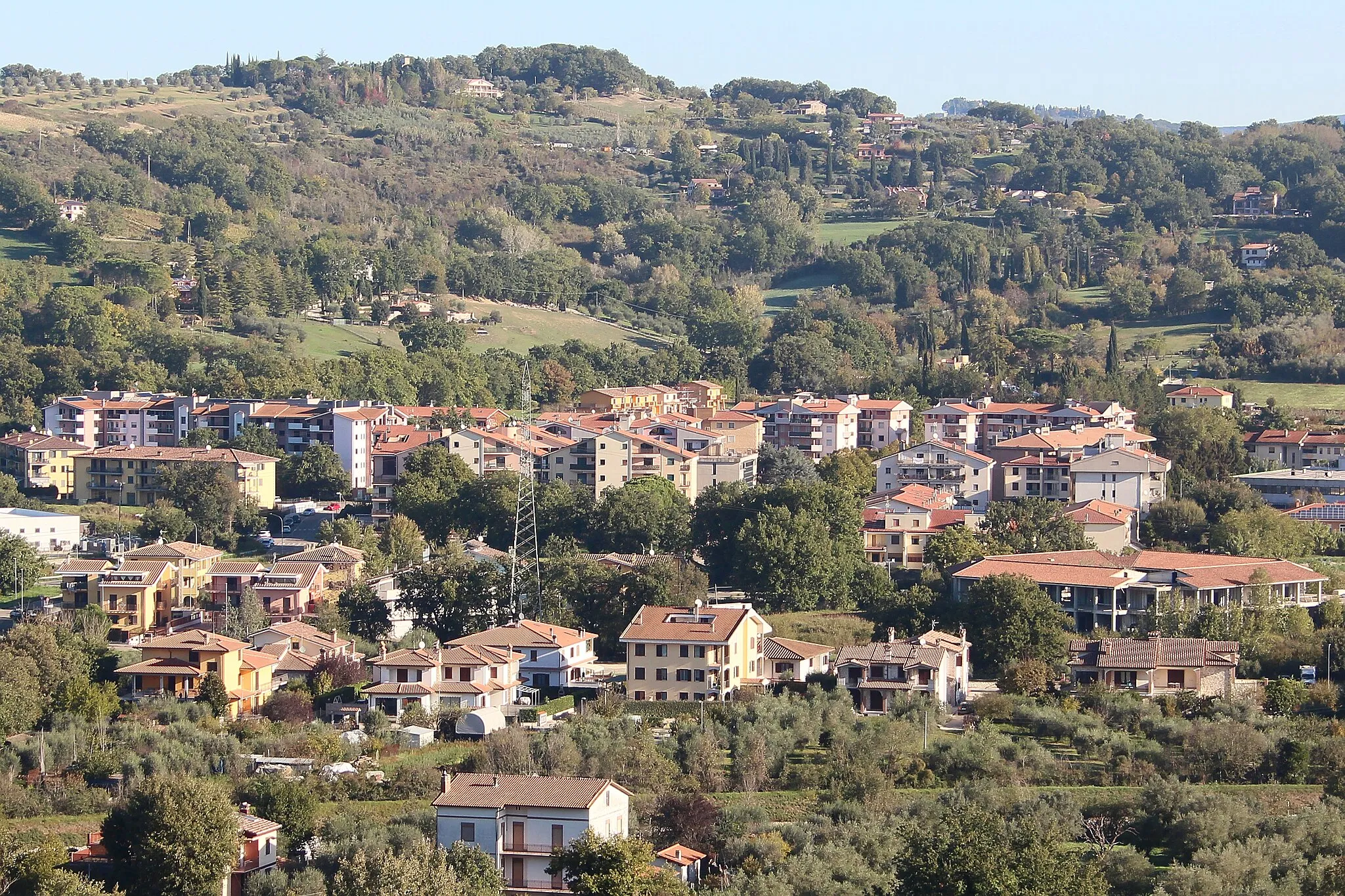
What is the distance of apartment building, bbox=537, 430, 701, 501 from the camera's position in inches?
1902

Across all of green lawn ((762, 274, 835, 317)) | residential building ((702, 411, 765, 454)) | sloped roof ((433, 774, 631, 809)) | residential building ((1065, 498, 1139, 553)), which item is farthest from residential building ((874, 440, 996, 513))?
green lawn ((762, 274, 835, 317))

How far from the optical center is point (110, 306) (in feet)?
201

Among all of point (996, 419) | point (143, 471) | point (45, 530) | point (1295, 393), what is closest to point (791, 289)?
point (1295, 393)

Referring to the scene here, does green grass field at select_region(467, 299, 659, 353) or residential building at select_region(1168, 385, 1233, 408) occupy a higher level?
green grass field at select_region(467, 299, 659, 353)

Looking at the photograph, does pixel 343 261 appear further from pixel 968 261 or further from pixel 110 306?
pixel 968 261

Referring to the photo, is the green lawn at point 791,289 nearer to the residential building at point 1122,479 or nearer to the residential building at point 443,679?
the residential building at point 1122,479

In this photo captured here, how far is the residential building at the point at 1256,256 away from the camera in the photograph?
8031cm

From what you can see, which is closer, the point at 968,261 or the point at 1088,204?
the point at 968,261

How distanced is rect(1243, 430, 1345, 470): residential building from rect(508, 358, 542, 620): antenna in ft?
52.9

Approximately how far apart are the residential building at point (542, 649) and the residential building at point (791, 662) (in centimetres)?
277

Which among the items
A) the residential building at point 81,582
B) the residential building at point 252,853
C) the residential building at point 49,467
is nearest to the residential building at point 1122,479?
the residential building at point 81,582

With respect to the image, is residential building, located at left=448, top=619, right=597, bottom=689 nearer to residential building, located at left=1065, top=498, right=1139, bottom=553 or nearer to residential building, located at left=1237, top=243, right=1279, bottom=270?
residential building, located at left=1065, top=498, right=1139, bottom=553

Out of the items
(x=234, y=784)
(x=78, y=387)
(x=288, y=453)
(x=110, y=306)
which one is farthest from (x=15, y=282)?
(x=234, y=784)

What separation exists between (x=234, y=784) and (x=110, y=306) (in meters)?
36.7
